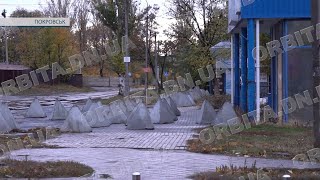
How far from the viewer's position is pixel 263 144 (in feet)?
49.6

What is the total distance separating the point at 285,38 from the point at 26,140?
10029mm

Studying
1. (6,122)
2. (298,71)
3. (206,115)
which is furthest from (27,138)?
(298,71)

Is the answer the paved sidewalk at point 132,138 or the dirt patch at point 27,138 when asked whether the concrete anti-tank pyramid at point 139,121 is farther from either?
the dirt patch at point 27,138

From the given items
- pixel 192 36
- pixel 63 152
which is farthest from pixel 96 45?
pixel 63 152

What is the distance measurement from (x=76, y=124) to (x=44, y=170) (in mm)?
8955

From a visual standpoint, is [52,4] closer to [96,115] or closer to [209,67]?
[209,67]

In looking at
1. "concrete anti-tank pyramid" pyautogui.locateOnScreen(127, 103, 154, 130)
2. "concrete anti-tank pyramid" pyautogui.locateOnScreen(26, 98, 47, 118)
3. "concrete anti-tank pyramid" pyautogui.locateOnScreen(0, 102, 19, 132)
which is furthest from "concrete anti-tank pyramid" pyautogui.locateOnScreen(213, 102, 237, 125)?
"concrete anti-tank pyramid" pyautogui.locateOnScreen(26, 98, 47, 118)

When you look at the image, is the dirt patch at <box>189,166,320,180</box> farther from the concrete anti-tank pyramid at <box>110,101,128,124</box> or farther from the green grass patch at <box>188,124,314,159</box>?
the concrete anti-tank pyramid at <box>110,101,128,124</box>

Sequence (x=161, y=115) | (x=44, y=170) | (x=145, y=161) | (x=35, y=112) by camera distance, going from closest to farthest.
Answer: (x=44, y=170) → (x=145, y=161) → (x=161, y=115) → (x=35, y=112)

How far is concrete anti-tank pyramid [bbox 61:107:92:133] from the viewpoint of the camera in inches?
781

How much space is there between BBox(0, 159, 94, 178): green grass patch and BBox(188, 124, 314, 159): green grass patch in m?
3.87

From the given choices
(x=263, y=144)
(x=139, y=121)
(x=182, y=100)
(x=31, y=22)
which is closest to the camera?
(x=263, y=144)

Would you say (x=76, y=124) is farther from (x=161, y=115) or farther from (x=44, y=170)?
(x=44, y=170)

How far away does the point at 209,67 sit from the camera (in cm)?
4050
